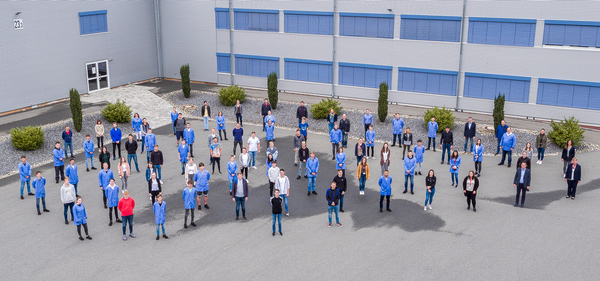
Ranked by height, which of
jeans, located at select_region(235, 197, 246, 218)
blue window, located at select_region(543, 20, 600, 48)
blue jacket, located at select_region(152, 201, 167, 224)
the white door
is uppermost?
blue window, located at select_region(543, 20, 600, 48)

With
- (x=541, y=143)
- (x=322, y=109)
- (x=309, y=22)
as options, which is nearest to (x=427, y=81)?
(x=322, y=109)

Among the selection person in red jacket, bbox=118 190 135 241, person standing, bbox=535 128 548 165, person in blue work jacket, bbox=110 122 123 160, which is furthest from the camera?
person in blue work jacket, bbox=110 122 123 160

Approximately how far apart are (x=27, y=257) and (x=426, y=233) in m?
12.4

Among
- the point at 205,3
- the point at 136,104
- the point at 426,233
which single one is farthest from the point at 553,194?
the point at 205,3

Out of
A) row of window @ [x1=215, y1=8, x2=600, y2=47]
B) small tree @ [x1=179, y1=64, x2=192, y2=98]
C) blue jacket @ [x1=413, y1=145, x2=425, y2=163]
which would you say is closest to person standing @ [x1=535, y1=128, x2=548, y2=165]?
blue jacket @ [x1=413, y1=145, x2=425, y2=163]

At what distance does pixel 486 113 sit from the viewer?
108 ft

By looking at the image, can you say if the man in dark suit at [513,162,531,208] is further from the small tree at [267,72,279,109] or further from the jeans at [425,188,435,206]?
the small tree at [267,72,279,109]

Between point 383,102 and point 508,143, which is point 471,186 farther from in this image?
point 383,102

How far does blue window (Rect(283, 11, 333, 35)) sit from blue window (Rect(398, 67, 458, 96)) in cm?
556

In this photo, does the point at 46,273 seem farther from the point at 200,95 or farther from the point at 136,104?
the point at 200,95

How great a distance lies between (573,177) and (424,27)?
1546 cm

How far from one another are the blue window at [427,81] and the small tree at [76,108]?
61.2 feet

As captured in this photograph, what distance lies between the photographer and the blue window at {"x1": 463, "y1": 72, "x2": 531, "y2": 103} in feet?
104

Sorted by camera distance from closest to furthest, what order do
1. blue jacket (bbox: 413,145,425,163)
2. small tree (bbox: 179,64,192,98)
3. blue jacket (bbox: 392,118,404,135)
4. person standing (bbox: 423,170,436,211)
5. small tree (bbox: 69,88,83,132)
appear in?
1. person standing (bbox: 423,170,436,211)
2. blue jacket (bbox: 413,145,425,163)
3. blue jacket (bbox: 392,118,404,135)
4. small tree (bbox: 69,88,83,132)
5. small tree (bbox: 179,64,192,98)
